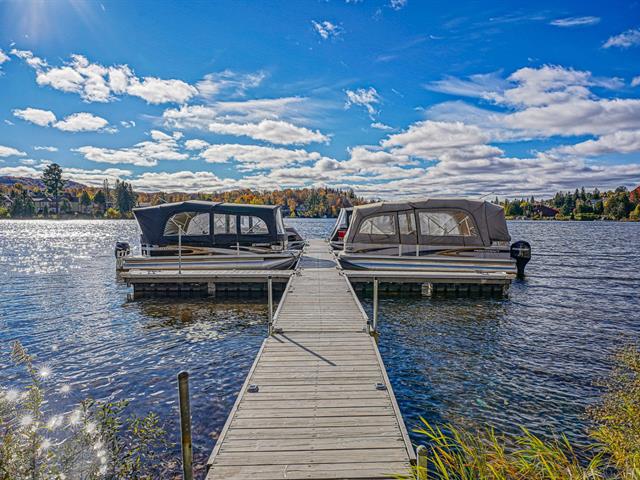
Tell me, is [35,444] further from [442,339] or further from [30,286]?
[30,286]

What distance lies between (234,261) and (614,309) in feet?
50.2

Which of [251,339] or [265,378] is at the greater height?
[265,378]

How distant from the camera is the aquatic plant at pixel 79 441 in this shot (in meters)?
4.75

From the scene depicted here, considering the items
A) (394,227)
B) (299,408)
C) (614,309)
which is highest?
(394,227)

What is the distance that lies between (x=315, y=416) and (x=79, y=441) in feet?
12.4

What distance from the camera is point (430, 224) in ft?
56.5

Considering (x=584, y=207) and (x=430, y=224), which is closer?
(x=430, y=224)

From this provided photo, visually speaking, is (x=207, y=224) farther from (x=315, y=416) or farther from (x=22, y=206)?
(x=22, y=206)

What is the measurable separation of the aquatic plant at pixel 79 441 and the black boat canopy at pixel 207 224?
9947 mm

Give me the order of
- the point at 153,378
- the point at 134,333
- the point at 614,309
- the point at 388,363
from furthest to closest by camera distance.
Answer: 1. the point at 614,309
2. the point at 134,333
3. the point at 388,363
4. the point at 153,378

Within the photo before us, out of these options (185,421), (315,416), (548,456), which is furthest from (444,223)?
(185,421)

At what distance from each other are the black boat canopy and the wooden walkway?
28.6 ft

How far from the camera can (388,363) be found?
9.39 m

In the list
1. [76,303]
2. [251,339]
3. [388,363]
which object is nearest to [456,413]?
[388,363]
